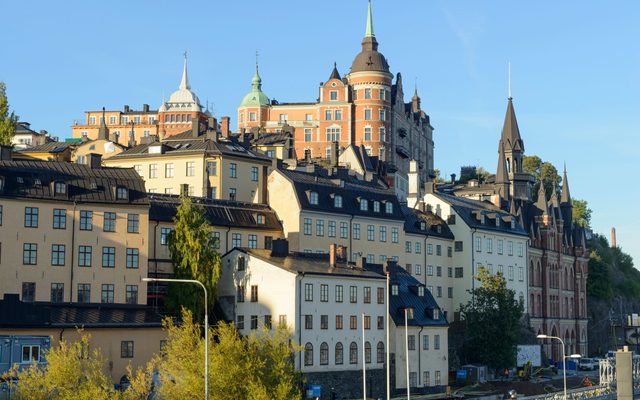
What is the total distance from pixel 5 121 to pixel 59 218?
35.3 meters

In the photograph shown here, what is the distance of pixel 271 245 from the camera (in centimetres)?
10138

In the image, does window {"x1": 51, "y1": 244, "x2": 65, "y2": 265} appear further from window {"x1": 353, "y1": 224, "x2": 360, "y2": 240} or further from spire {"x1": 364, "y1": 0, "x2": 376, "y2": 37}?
spire {"x1": 364, "y1": 0, "x2": 376, "y2": 37}

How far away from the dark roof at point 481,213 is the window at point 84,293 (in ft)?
173

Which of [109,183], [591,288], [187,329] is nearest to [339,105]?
[591,288]

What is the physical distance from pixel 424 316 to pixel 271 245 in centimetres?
1443

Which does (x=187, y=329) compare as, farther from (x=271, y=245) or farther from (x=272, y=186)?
(x=272, y=186)

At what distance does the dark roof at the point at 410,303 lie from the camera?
9800 centimetres

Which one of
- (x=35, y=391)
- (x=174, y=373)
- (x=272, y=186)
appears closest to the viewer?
(x=35, y=391)

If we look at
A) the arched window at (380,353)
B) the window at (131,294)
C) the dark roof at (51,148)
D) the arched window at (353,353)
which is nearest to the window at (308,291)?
the arched window at (353,353)

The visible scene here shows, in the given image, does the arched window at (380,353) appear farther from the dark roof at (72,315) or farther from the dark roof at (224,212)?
the dark roof at (72,315)

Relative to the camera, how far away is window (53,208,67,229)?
284ft

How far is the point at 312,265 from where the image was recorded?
93.0 metres

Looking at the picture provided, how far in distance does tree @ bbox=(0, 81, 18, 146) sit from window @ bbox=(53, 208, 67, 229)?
31.9 meters

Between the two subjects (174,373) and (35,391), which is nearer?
(35,391)
